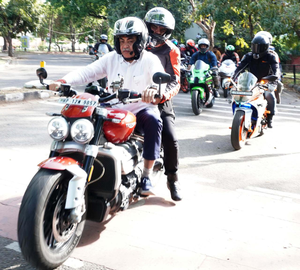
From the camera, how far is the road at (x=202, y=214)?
128 inches

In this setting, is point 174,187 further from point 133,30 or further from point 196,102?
point 196,102

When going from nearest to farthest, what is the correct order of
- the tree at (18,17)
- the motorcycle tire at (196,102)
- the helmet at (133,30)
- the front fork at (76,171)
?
1. the front fork at (76,171)
2. the helmet at (133,30)
3. the motorcycle tire at (196,102)
4. the tree at (18,17)

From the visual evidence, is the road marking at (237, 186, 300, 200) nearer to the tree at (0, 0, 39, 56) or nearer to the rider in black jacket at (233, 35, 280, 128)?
the rider in black jacket at (233, 35, 280, 128)

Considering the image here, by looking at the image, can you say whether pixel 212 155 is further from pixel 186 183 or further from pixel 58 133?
pixel 58 133

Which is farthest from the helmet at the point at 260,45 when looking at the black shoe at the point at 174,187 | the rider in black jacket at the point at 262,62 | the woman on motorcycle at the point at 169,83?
the black shoe at the point at 174,187

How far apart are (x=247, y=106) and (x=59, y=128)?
4.75 m

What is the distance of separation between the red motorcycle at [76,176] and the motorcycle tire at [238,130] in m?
3.47

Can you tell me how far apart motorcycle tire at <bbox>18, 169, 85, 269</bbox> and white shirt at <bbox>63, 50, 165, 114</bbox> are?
1.19m

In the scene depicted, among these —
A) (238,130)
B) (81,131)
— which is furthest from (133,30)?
(238,130)

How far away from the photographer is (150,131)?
3727mm

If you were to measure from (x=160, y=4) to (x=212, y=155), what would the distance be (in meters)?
26.8

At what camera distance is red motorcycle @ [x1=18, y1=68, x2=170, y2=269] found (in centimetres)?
274

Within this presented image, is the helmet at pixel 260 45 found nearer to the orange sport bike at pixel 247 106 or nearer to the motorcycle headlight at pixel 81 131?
the orange sport bike at pixel 247 106

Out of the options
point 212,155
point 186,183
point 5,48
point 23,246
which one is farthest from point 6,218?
point 5,48
